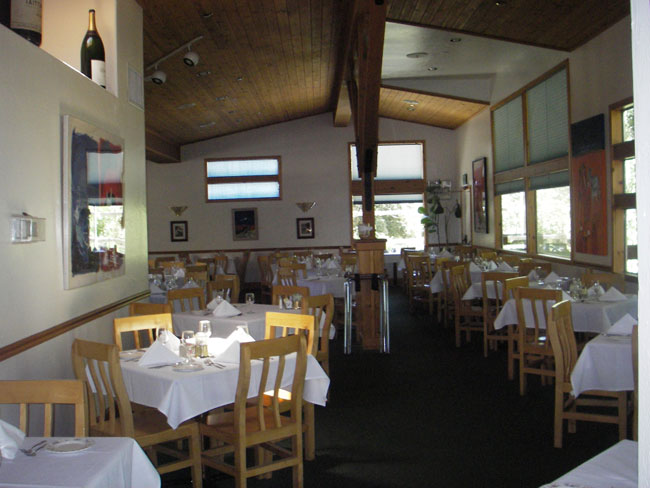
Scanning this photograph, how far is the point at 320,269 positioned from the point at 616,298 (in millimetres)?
5240

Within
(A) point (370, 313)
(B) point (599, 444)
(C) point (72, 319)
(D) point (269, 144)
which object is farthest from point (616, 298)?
(D) point (269, 144)

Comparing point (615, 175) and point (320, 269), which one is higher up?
point (615, 175)

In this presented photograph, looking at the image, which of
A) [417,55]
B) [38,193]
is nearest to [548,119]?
[417,55]

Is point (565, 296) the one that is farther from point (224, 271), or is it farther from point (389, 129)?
point (389, 129)

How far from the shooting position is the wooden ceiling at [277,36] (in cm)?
714

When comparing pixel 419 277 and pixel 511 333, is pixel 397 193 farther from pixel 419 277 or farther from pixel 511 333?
pixel 511 333

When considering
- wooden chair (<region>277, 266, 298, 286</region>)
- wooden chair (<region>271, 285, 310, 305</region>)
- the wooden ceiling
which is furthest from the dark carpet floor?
the wooden ceiling

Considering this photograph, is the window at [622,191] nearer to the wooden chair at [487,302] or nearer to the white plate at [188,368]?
the wooden chair at [487,302]

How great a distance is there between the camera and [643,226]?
0.95 m

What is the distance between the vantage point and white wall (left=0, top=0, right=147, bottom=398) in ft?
10.9

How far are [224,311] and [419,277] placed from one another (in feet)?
19.3

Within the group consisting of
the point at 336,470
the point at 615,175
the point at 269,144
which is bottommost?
the point at 336,470

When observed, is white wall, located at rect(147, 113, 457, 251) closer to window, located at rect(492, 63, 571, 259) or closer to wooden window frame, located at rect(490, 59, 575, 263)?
wooden window frame, located at rect(490, 59, 575, 263)

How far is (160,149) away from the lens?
45.5 ft
